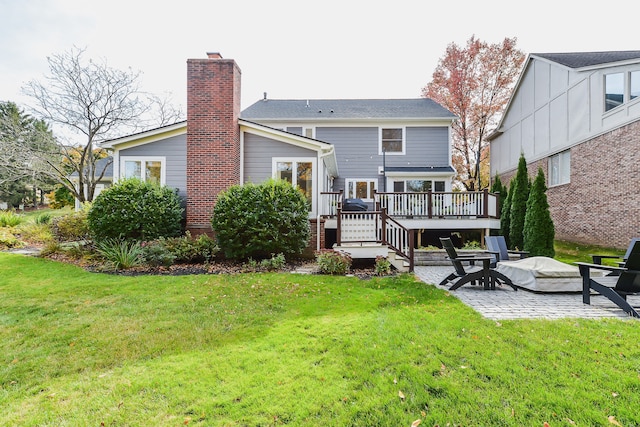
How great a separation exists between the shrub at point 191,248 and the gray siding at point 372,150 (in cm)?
894

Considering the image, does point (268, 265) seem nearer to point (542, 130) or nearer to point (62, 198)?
point (542, 130)

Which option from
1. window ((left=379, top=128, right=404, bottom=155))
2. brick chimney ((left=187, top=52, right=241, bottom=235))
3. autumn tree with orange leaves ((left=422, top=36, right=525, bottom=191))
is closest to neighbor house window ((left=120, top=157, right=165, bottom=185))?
brick chimney ((left=187, top=52, right=241, bottom=235))

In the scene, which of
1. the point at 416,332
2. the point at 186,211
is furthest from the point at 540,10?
the point at 186,211

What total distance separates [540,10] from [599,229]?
8.71 m

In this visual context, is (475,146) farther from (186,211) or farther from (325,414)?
(325,414)

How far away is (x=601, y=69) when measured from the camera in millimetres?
11703

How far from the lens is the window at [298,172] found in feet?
34.2

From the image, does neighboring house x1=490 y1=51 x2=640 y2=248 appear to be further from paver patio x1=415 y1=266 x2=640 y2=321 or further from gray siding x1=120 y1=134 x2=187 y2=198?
gray siding x1=120 y1=134 x2=187 y2=198

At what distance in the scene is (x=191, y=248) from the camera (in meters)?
8.51

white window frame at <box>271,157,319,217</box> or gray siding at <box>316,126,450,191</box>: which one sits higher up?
gray siding at <box>316,126,450,191</box>

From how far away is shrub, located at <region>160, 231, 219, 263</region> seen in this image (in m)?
8.40

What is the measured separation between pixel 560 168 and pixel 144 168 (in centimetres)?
1775

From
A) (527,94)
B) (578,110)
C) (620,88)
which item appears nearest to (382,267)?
(620,88)

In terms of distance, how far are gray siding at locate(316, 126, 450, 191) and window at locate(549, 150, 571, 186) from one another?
4.80 meters
